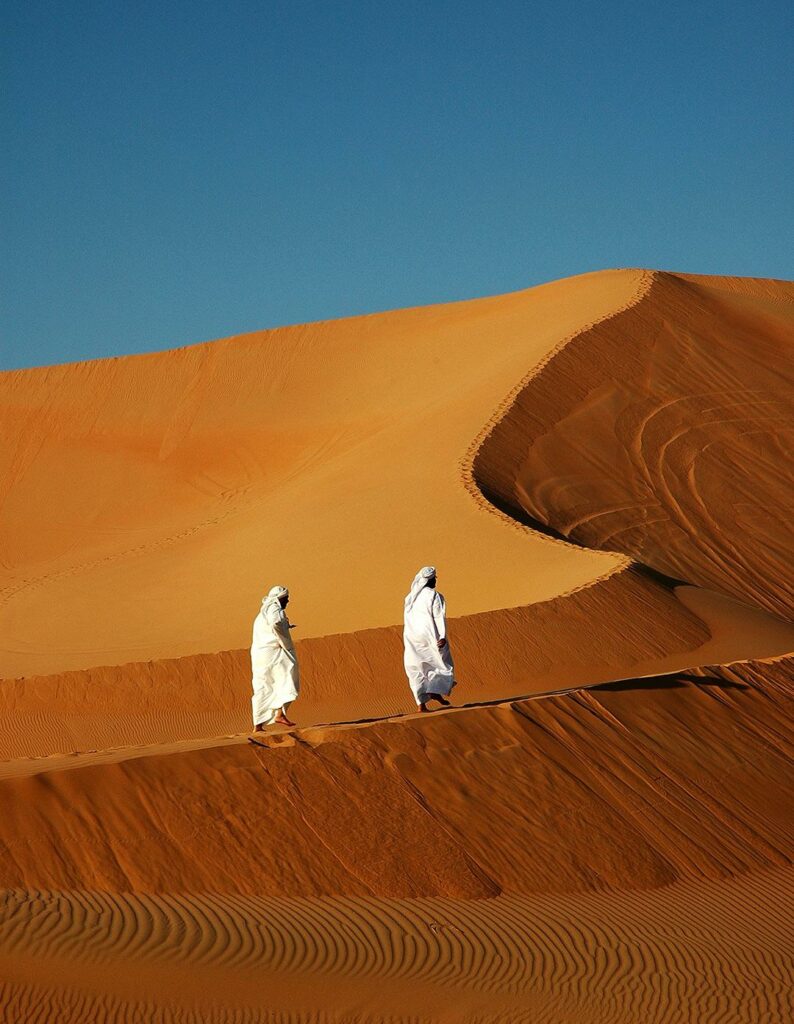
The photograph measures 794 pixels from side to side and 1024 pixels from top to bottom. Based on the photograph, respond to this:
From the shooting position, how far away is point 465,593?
72.7ft

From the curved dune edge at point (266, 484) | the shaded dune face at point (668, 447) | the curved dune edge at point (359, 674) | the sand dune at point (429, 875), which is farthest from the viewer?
the shaded dune face at point (668, 447)

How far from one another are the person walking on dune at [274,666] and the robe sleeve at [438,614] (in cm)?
135

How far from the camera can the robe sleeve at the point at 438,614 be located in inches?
540

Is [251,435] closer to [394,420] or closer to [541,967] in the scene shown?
[394,420]

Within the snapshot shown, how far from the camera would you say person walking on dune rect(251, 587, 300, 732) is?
44.9 ft

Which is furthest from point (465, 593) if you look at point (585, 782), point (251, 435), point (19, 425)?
point (19, 425)

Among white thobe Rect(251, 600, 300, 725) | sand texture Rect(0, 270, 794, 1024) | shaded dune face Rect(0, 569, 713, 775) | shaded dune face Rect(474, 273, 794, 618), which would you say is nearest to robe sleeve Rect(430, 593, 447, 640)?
sand texture Rect(0, 270, 794, 1024)

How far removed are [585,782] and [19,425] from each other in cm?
3455

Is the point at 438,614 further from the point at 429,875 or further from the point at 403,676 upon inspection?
the point at 403,676

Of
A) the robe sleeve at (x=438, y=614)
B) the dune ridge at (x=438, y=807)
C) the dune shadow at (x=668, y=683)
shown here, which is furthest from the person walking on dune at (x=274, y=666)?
the dune shadow at (x=668, y=683)

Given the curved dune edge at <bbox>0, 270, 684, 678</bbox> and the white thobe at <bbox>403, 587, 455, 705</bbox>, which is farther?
the curved dune edge at <bbox>0, 270, 684, 678</bbox>

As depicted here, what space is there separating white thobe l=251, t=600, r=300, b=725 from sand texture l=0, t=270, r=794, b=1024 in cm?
101

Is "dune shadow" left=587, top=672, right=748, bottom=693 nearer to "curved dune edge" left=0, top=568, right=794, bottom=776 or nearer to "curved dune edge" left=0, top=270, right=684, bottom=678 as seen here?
"curved dune edge" left=0, top=568, right=794, bottom=776

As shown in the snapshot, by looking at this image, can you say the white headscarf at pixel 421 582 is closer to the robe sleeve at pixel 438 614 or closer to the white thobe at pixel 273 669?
the robe sleeve at pixel 438 614
